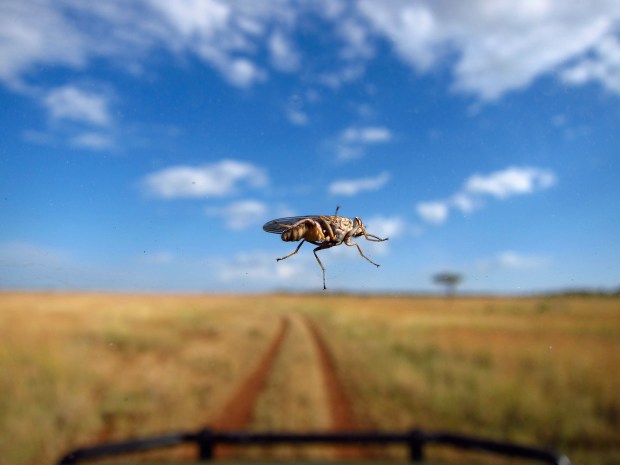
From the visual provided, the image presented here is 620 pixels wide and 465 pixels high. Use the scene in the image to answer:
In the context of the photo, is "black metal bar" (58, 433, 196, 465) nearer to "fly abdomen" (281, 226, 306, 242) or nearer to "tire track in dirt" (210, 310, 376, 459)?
"fly abdomen" (281, 226, 306, 242)

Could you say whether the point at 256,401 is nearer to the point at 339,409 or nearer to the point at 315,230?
the point at 339,409

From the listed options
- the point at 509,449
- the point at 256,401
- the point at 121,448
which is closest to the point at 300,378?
the point at 256,401

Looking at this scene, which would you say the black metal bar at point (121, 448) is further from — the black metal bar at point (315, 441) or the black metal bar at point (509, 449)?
the black metal bar at point (509, 449)

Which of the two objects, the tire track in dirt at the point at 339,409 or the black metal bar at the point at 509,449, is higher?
the black metal bar at the point at 509,449

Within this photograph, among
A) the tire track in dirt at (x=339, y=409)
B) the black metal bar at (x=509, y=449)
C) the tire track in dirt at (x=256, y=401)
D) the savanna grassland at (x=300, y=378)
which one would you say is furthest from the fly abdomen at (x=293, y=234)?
the tire track in dirt at (x=339, y=409)

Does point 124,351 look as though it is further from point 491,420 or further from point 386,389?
point 491,420

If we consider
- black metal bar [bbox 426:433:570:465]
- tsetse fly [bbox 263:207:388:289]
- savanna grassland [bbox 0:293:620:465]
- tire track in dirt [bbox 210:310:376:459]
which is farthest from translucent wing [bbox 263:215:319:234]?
tire track in dirt [bbox 210:310:376:459]
